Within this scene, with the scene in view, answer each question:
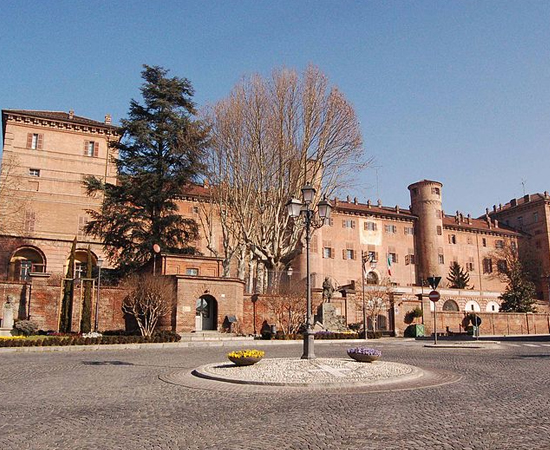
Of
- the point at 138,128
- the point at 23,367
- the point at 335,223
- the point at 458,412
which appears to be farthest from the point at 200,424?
the point at 335,223

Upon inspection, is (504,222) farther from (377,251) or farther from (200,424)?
(200,424)

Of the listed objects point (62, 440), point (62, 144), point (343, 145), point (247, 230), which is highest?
point (62, 144)

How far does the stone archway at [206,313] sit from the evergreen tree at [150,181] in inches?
152

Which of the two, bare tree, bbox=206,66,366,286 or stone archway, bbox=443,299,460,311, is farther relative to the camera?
stone archway, bbox=443,299,460,311

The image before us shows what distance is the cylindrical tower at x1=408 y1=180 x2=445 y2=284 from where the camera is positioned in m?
60.6

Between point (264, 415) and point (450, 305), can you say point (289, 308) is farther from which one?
point (450, 305)

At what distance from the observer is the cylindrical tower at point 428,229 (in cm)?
6056

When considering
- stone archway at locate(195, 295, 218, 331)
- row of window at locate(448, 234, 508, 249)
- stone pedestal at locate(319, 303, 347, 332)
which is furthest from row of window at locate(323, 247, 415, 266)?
stone archway at locate(195, 295, 218, 331)

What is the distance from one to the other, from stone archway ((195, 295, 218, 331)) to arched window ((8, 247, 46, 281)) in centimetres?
1690

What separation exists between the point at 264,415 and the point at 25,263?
38.1m

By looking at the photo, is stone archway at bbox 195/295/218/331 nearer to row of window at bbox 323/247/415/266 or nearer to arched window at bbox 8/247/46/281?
arched window at bbox 8/247/46/281

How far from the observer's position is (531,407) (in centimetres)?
755

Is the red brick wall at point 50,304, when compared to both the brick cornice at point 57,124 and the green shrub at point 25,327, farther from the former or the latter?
the brick cornice at point 57,124

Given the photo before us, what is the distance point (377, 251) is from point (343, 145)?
3096 centimetres
